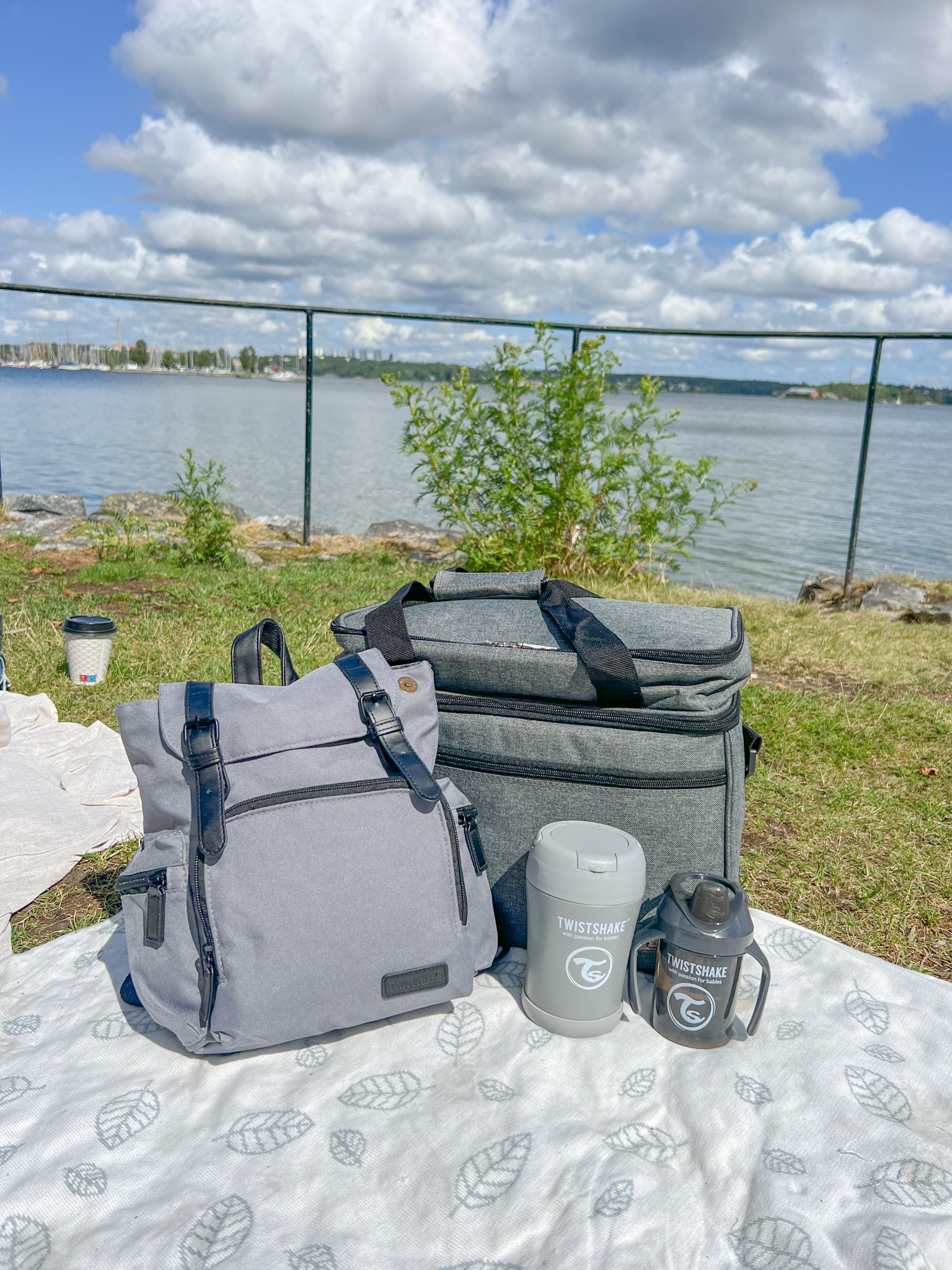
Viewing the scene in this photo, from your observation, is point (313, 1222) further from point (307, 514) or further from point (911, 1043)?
point (307, 514)

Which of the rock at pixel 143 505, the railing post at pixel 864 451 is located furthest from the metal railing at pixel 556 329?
the rock at pixel 143 505

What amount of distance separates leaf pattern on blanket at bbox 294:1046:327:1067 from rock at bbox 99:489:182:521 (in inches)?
366

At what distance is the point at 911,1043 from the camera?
1.81 meters

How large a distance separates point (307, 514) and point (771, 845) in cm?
545

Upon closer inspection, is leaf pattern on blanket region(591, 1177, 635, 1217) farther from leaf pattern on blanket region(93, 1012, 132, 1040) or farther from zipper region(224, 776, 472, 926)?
leaf pattern on blanket region(93, 1012, 132, 1040)

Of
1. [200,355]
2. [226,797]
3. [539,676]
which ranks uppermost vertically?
[200,355]

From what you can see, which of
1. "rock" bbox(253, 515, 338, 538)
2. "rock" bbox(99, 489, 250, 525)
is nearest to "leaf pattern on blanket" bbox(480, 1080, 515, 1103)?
"rock" bbox(253, 515, 338, 538)

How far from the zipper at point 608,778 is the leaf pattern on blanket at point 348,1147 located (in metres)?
0.78

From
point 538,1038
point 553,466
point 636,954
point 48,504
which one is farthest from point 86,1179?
point 48,504

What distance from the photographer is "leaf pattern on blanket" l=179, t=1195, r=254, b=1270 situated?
50.8 inches

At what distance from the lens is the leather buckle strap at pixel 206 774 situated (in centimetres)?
165

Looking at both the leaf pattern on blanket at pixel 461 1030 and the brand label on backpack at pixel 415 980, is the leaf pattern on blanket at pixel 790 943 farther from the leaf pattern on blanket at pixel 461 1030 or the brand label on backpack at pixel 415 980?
the brand label on backpack at pixel 415 980

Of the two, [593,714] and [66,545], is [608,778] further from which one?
[66,545]

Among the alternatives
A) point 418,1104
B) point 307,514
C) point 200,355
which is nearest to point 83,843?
point 418,1104
